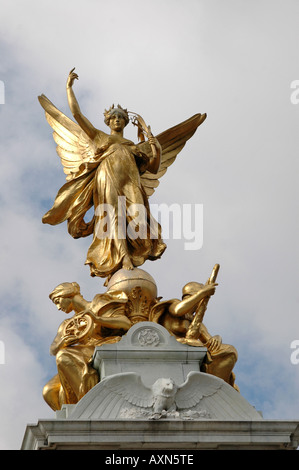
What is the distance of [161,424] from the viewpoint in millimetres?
18984

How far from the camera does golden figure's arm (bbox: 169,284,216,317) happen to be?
21.7 meters

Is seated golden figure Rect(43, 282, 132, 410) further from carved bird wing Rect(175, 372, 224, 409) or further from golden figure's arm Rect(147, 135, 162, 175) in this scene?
golden figure's arm Rect(147, 135, 162, 175)

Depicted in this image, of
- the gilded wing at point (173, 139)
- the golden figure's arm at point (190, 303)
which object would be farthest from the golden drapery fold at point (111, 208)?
the golden figure's arm at point (190, 303)

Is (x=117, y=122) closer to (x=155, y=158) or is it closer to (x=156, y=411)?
(x=155, y=158)

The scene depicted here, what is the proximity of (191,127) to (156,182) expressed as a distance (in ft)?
5.25

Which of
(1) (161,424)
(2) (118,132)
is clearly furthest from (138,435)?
(2) (118,132)

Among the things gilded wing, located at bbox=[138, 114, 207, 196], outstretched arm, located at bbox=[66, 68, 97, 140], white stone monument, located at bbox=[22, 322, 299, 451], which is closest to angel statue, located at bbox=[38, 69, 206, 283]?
outstretched arm, located at bbox=[66, 68, 97, 140]

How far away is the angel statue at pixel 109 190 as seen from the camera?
23688mm

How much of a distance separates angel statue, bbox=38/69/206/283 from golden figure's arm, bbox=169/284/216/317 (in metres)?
1.68

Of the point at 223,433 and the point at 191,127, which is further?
the point at 191,127

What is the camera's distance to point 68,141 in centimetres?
2606
